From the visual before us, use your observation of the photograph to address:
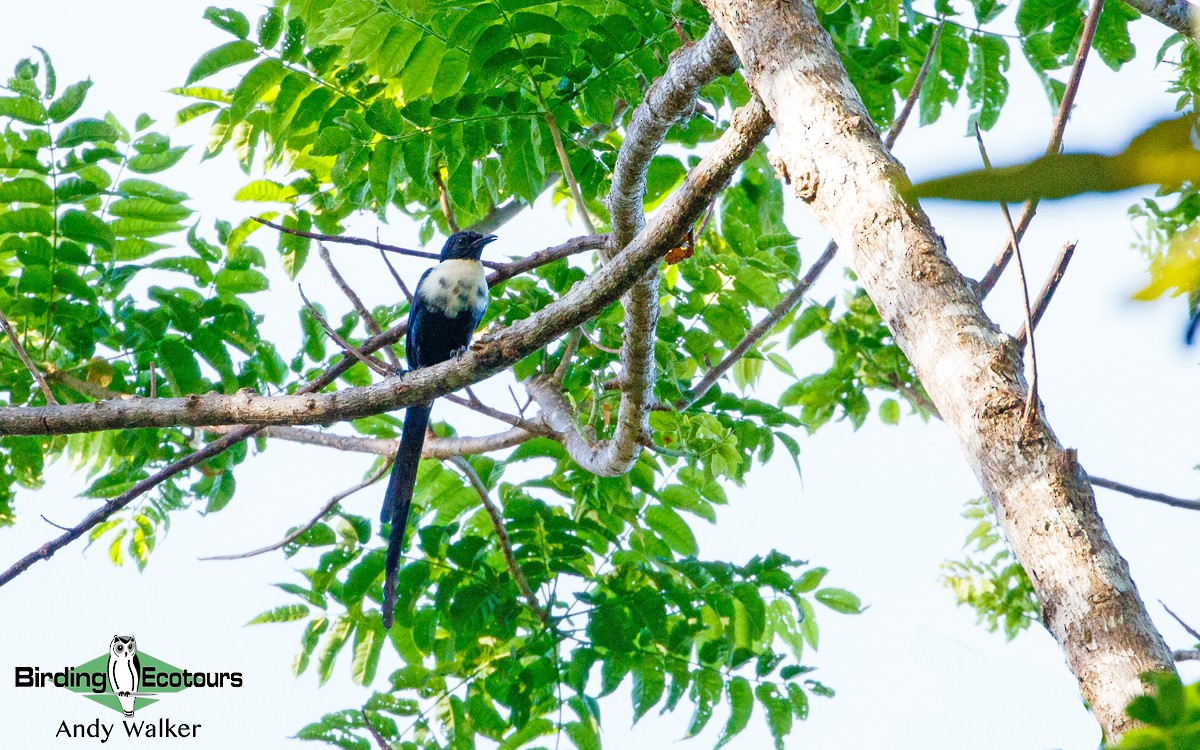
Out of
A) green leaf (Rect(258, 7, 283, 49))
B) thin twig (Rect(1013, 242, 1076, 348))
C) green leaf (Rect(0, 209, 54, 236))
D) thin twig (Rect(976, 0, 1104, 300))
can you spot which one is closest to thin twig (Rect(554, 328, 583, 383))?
green leaf (Rect(258, 7, 283, 49))

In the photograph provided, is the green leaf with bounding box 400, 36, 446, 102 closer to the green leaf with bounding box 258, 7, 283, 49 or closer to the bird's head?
the green leaf with bounding box 258, 7, 283, 49

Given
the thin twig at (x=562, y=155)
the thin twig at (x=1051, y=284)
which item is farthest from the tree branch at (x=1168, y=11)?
the thin twig at (x=562, y=155)

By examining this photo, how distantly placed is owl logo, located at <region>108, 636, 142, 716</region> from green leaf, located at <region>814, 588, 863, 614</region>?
2896 mm

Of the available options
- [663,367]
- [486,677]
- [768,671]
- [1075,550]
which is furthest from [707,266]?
[1075,550]

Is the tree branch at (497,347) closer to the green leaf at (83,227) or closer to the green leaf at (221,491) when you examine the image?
the green leaf at (83,227)

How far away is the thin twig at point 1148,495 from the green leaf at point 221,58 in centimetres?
290

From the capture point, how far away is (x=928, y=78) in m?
3.67

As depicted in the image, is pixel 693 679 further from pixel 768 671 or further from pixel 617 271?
pixel 617 271

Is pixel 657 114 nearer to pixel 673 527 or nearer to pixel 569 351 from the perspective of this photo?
pixel 569 351

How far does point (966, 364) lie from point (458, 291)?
3691 millimetres

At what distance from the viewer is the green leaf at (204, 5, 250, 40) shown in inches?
123

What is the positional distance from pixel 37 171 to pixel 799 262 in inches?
117

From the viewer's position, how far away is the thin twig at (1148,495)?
1.36 m

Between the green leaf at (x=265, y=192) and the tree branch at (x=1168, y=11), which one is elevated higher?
the green leaf at (x=265, y=192)
